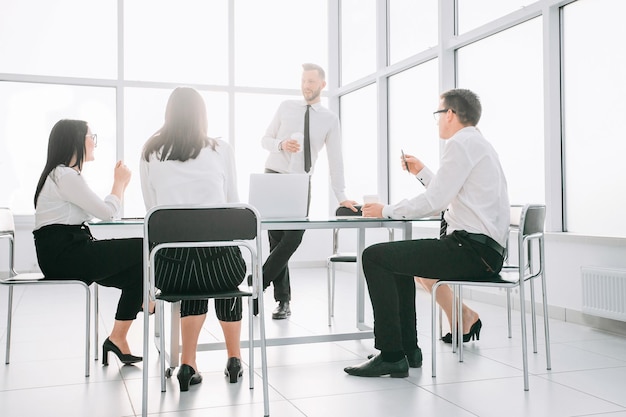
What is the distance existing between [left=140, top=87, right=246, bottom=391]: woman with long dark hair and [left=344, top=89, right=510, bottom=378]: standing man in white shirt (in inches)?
22.7

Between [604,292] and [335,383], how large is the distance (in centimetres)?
185

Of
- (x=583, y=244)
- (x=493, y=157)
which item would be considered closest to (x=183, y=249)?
(x=493, y=157)

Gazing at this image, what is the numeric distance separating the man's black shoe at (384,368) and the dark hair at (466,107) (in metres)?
1.06

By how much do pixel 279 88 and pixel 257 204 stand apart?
4847 millimetres

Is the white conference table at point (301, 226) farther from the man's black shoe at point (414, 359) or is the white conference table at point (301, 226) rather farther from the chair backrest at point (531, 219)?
the chair backrest at point (531, 219)

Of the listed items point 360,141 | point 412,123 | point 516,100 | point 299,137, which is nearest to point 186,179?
point 299,137

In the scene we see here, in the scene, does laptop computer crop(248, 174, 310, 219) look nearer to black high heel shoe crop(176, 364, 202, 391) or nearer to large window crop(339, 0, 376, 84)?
black high heel shoe crop(176, 364, 202, 391)

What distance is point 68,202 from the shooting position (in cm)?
270

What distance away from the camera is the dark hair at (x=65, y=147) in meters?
2.73

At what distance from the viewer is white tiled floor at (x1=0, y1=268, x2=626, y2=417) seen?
2168 millimetres

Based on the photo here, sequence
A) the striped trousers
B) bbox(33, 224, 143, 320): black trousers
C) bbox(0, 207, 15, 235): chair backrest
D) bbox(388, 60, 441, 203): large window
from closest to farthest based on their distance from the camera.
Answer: the striped trousers → bbox(33, 224, 143, 320): black trousers → bbox(0, 207, 15, 235): chair backrest → bbox(388, 60, 441, 203): large window

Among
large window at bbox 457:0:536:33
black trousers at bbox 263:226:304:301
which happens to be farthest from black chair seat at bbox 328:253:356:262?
large window at bbox 457:0:536:33

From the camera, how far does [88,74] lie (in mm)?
6691

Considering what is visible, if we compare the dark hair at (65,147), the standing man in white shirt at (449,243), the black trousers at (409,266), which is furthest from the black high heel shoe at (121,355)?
the black trousers at (409,266)
